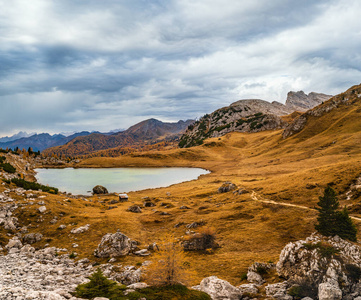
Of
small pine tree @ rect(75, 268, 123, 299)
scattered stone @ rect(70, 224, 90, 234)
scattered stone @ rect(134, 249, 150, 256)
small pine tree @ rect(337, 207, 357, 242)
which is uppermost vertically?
small pine tree @ rect(337, 207, 357, 242)

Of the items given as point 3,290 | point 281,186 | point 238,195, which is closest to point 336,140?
point 281,186

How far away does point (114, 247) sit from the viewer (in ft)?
86.9

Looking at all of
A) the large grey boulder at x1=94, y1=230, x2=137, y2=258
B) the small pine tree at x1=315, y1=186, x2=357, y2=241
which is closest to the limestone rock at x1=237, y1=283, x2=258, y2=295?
the small pine tree at x1=315, y1=186, x2=357, y2=241

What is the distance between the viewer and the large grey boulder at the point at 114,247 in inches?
1018

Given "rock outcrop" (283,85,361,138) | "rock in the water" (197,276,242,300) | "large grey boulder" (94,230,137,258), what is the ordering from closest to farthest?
"rock in the water" (197,276,242,300)
"large grey boulder" (94,230,137,258)
"rock outcrop" (283,85,361,138)

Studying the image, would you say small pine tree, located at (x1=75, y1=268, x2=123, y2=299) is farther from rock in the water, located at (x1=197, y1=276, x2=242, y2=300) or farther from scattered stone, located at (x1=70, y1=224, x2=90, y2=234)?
scattered stone, located at (x1=70, y1=224, x2=90, y2=234)

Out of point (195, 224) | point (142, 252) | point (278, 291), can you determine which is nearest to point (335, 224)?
point (278, 291)

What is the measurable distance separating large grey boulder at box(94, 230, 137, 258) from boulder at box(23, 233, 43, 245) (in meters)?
10.2

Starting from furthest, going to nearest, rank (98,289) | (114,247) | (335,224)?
(114,247)
(335,224)
(98,289)

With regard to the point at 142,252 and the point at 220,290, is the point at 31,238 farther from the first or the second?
the point at 220,290

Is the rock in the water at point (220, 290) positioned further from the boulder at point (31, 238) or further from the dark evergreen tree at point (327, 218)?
the boulder at point (31, 238)

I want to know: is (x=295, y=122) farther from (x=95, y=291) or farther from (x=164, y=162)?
(x=95, y=291)

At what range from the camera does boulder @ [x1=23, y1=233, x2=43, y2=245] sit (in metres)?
28.6

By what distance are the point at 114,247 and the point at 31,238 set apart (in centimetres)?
1314
